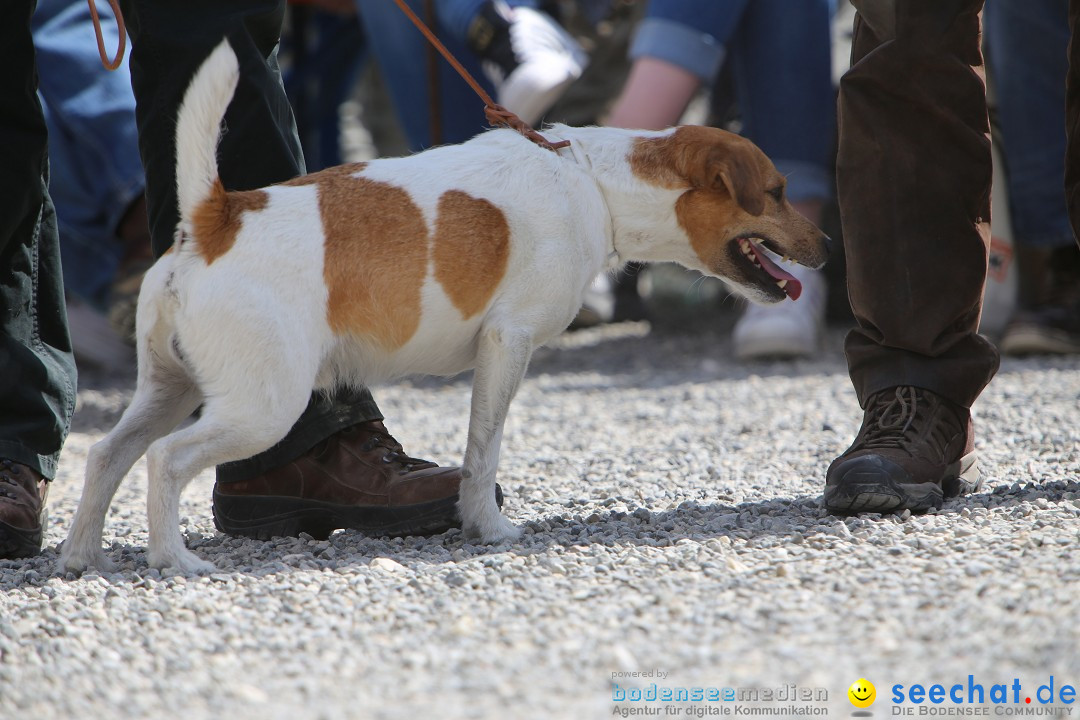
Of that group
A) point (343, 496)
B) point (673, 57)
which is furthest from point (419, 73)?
point (343, 496)

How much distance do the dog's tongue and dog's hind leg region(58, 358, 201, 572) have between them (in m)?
1.30

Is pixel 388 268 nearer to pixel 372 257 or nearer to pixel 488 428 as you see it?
pixel 372 257

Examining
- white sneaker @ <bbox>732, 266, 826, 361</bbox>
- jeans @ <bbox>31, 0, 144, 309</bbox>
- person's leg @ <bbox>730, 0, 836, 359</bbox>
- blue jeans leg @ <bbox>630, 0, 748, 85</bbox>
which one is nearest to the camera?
jeans @ <bbox>31, 0, 144, 309</bbox>

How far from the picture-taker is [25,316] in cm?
269

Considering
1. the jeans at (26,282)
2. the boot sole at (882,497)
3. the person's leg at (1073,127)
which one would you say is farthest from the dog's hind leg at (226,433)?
the person's leg at (1073,127)

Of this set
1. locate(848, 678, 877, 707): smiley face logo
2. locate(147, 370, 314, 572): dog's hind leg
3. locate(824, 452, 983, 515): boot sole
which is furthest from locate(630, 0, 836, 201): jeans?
locate(848, 678, 877, 707): smiley face logo

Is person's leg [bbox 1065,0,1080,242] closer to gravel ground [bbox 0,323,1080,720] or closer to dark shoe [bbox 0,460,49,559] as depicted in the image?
gravel ground [bbox 0,323,1080,720]

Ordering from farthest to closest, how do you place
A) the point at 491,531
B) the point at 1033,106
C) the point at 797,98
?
the point at 797,98
the point at 1033,106
the point at 491,531

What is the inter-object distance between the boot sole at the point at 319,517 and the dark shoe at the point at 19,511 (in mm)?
385

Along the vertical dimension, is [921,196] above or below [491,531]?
above

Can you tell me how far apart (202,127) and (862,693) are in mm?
1536

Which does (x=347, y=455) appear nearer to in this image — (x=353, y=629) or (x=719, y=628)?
(x=353, y=629)

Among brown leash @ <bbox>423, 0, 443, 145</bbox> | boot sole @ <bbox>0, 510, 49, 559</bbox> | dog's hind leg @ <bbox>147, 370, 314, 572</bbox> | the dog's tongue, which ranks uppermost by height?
brown leash @ <bbox>423, 0, 443, 145</bbox>

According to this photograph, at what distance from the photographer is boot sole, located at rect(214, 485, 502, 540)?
101 inches
